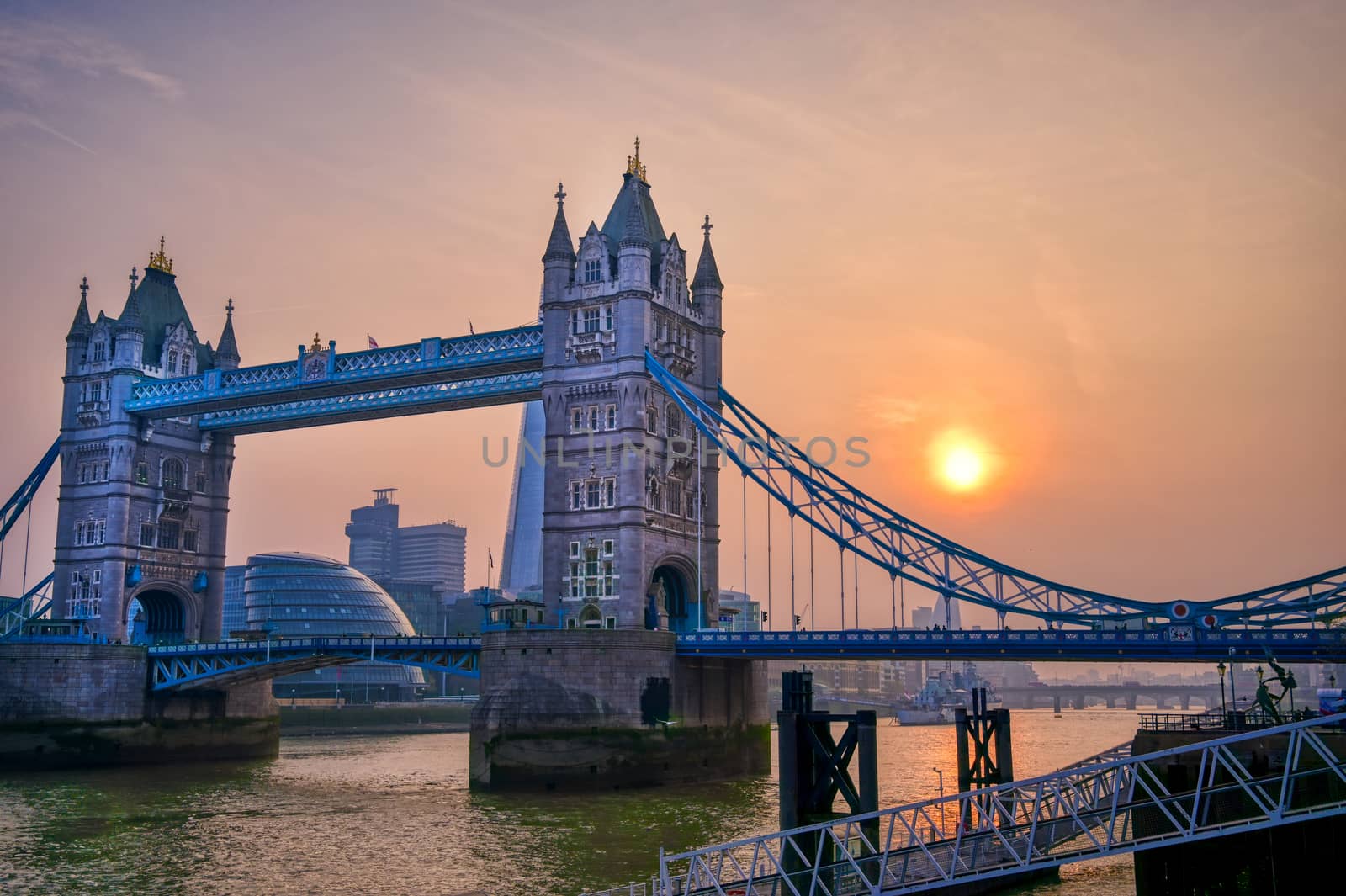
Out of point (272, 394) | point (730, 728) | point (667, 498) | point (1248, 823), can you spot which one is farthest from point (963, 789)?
point (272, 394)

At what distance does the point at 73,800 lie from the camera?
69.7 m

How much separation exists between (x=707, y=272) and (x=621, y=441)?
1550 centimetres

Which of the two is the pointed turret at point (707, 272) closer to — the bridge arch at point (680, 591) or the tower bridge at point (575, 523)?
the tower bridge at point (575, 523)

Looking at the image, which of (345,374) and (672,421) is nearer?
(672,421)

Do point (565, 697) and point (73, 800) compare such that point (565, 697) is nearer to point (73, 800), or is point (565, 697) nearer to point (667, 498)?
point (667, 498)

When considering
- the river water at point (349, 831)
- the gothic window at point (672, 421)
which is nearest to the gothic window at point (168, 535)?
the river water at point (349, 831)

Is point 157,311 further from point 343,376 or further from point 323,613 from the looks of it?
point 323,613

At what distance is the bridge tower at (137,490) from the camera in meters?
101

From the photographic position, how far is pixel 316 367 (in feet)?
316

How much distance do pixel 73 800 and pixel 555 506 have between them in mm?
30766

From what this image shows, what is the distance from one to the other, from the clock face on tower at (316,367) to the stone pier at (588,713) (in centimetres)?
2911

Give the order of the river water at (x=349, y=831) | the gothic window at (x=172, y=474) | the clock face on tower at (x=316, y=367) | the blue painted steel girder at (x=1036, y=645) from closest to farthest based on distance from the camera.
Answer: the river water at (x=349, y=831) < the blue painted steel girder at (x=1036, y=645) < the clock face on tower at (x=316, y=367) < the gothic window at (x=172, y=474)

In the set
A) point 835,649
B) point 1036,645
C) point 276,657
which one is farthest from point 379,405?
point 1036,645

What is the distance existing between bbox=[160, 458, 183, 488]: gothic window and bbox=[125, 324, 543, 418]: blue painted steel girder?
4.00 m
